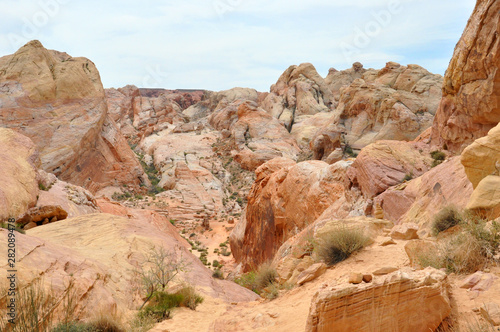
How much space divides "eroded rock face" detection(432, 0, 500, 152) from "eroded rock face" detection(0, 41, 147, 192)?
31.9 metres

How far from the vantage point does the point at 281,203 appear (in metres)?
18.0

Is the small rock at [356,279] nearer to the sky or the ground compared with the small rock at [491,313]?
nearer to the sky

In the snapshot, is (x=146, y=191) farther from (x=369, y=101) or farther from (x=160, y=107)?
(x=160, y=107)

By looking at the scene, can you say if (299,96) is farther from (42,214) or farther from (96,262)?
(96,262)

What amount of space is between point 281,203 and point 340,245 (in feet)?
32.5

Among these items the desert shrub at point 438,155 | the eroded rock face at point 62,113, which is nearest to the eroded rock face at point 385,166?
the desert shrub at point 438,155

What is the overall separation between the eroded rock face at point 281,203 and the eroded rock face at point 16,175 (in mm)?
11208

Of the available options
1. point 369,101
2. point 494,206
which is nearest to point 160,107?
point 369,101

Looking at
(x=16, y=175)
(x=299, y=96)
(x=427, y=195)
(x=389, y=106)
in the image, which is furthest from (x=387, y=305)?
(x=299, y=96)

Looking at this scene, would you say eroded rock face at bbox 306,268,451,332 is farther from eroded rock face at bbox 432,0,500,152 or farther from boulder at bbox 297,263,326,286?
eroded rock face at bbox 432,0,500,152

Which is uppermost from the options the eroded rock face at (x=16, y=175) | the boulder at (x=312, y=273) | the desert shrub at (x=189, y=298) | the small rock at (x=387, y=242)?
the eroded rock face at (x=16, y=175)

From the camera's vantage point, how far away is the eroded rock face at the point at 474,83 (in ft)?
40.5

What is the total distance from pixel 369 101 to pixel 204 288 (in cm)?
3182

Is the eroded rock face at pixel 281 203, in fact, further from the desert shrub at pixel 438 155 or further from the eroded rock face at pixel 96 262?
the eroded rock face at pixel 96 262
